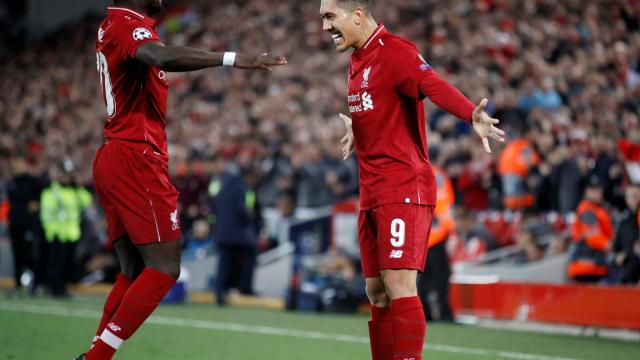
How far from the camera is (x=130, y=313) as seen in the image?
6.38 m

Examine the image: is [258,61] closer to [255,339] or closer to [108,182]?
[108,182]

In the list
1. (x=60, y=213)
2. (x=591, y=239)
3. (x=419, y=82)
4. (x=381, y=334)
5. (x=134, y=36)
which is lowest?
(x=60, y=213)

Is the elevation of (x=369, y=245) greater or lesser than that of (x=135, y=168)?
lesser

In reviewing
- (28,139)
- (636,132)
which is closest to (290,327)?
(636,132)

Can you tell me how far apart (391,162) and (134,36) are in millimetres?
1661

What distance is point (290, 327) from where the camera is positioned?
41.1ft

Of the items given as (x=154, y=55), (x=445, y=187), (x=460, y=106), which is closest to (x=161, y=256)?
(x=154, y=55)

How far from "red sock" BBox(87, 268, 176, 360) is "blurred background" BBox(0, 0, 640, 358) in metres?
7.00

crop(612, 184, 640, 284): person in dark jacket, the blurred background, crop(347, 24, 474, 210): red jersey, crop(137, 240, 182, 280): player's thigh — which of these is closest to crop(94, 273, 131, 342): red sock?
crop(137, 240, 182, 280): player's thigh

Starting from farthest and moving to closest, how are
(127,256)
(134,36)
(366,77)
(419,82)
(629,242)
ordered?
(629,242) < (127,256) < (366,77) < (134,36) < (419,82)

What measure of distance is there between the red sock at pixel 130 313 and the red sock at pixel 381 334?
4.22ft

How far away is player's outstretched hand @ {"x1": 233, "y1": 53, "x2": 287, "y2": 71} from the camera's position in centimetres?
607

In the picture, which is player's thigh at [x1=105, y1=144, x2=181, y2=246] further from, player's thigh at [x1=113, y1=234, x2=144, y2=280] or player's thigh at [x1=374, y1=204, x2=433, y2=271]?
player's thigh at [x1=374, y1=204, x2=433, y2=271]

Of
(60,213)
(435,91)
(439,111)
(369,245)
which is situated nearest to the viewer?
(435,91)
